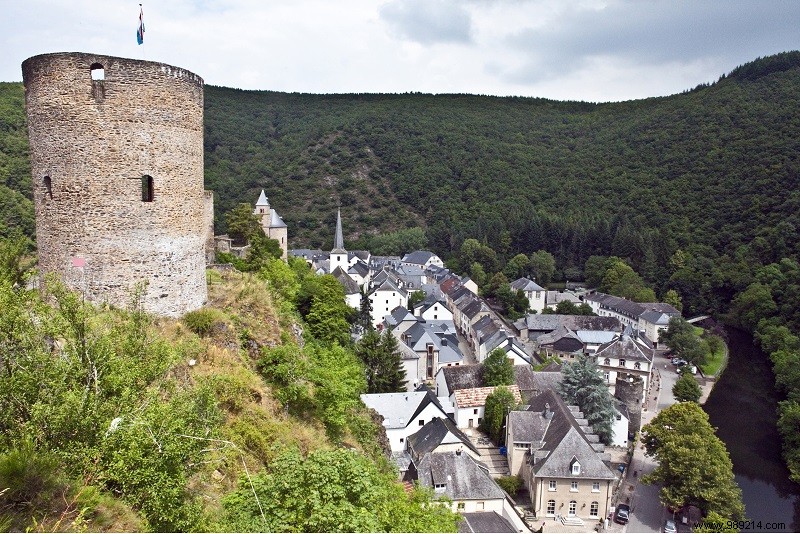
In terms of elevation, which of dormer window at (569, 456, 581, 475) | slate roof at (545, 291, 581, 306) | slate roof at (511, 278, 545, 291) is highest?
slate roof at (511, 278, 545, 291)

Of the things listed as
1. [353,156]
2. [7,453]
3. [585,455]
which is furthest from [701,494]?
[353,156]

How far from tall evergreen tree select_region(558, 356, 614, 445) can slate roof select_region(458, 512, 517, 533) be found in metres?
13.5

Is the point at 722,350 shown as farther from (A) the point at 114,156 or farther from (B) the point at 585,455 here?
(A) the point at 114,156

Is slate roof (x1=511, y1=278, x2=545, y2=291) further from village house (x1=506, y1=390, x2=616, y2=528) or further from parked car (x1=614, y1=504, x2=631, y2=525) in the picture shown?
parked car (x1=614, y1=504, x2=631, y2=525)

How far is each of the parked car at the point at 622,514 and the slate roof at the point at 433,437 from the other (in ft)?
26.1

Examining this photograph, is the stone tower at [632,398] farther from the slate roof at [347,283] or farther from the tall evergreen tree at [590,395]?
the slate roof at [347,283]

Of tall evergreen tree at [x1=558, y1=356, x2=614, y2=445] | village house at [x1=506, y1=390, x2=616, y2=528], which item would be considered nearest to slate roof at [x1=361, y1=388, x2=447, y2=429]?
village house at [x1=506, y1=390, x2=616, y2=528]

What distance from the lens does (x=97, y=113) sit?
37.7ft

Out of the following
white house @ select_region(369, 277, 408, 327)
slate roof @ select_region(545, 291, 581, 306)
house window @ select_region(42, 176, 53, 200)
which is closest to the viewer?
house window @ select_region(42, 176, 53, 200)

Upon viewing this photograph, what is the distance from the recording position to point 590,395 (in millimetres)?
35406

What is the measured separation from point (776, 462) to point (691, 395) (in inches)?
282

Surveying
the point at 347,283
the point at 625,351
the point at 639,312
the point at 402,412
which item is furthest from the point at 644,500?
the point at 639,312

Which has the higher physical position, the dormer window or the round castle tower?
the round castle tower

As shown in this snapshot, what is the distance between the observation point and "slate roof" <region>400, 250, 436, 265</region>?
96.3 metres
